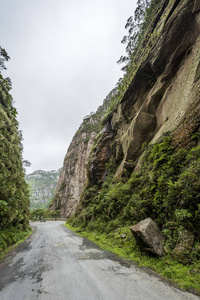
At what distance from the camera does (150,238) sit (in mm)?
4699

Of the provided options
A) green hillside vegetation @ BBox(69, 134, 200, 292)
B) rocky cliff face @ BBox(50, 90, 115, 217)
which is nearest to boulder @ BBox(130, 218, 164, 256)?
green hillside vegetation @ BBox(69, 134, 200, 292)

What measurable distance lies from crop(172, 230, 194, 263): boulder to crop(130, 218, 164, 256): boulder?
21.0 inches

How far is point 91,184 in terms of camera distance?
748 inches

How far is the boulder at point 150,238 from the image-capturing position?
4554 millimetres

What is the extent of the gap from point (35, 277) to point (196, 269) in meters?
4.54

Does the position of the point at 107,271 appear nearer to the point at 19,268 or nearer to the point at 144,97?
the point at 19,268

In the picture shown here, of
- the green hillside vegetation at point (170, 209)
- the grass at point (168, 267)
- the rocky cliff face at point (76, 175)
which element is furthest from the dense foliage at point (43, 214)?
the grass at point (168, 267)

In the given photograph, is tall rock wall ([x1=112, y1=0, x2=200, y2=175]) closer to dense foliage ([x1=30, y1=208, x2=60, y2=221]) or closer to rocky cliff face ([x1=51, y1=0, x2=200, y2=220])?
rocky cliff face ([x1=51, y1=0, x2=200, y2=220])

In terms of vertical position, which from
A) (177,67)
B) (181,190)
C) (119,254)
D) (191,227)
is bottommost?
(119,254)

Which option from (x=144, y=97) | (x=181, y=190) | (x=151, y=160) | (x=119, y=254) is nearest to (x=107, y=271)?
(x=119, y=254)

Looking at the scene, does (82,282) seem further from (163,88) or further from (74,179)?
(74,179)

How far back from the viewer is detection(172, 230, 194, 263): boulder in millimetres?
3890

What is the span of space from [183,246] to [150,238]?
103 centimetres

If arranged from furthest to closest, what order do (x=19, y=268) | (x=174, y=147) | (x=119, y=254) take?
1. (x=174, y=147)
2. (x=119, y=254)
3. (x=19, y=268)
